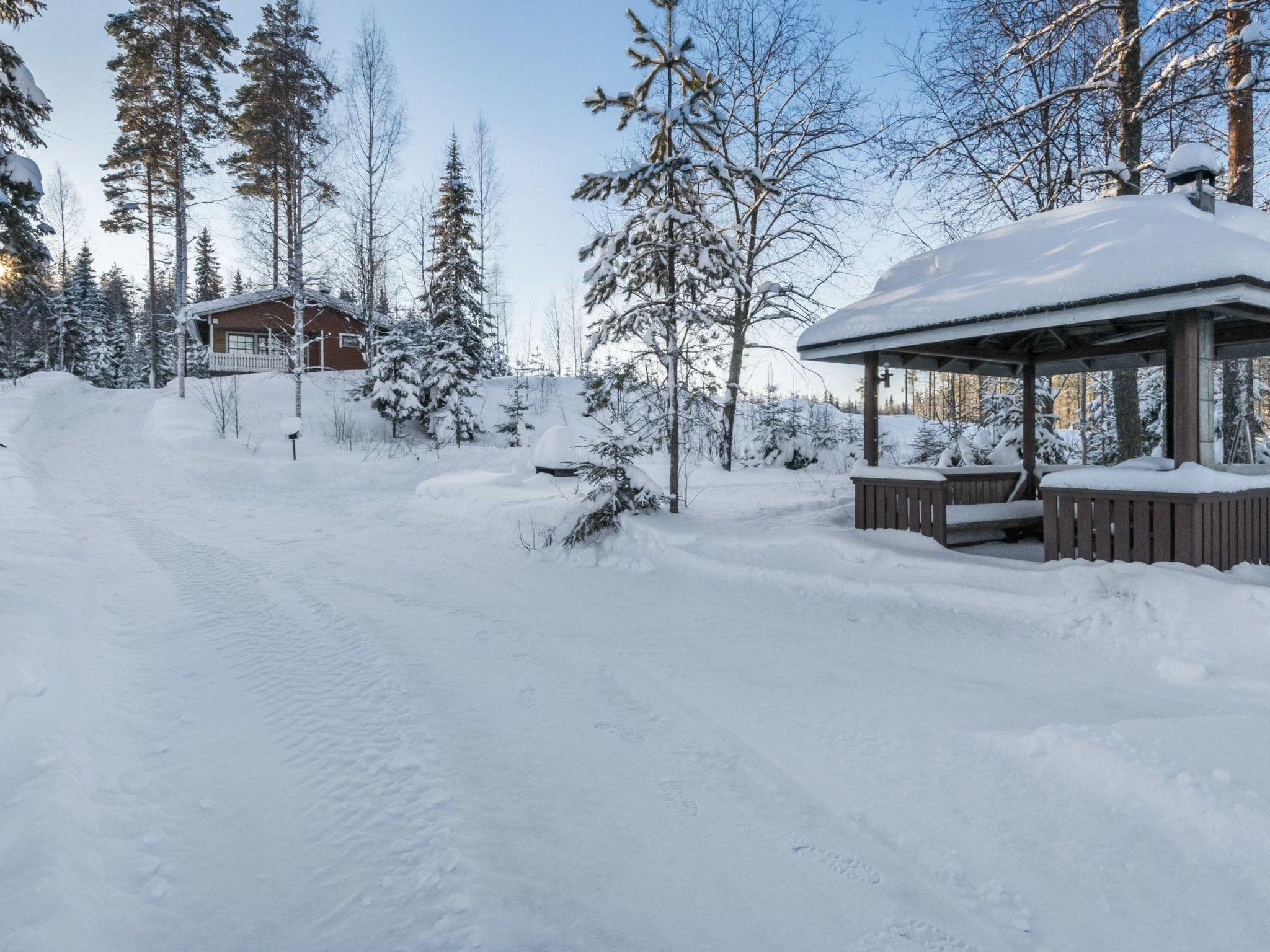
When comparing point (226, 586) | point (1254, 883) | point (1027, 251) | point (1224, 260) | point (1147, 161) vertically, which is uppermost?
point (1147, 161)

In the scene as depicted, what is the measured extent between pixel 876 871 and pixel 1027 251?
21.9 ft

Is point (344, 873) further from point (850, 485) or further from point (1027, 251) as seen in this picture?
point (850, 485)

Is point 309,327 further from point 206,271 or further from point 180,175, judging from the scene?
point 206,271

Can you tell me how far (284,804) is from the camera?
2693mm

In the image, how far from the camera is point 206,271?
54.0 meters

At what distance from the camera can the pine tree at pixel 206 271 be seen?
52969mm

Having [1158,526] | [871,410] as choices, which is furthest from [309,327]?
[1158,526]

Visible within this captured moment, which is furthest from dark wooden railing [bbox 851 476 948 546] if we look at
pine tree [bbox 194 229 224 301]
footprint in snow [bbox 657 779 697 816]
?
pine tree [bbox 194 229 224 301]

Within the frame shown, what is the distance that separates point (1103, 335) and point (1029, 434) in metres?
1.59

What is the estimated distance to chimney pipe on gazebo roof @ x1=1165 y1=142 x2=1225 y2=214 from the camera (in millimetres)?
6367

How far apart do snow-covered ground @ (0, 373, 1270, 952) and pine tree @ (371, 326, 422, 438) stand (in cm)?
1488

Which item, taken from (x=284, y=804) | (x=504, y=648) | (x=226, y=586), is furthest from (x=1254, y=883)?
(x=226, y=586)

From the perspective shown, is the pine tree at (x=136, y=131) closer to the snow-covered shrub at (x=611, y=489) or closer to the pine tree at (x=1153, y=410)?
the snow-covered shrub at (x=611, y=489)

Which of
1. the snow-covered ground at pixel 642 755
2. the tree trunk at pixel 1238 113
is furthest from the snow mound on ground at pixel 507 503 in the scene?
the tree trunk at pixel 1238 113
